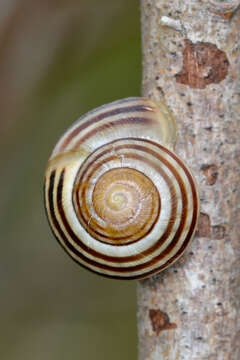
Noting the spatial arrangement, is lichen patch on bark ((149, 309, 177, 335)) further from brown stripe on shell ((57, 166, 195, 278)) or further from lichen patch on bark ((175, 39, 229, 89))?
lichen patch on bark ((175, 39, 229, 89))

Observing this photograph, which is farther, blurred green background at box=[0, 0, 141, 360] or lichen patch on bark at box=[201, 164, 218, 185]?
blurred green background at box=[0, 0, 141, 360]

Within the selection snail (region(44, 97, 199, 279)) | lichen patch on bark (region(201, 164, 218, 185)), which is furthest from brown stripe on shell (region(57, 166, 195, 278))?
lichen patch on bark (region(201, 164, 218, 185))

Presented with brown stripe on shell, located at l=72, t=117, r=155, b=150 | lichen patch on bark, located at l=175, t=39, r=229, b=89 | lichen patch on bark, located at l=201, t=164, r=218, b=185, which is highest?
lichen patch on bark, located at l=175, t=39, r=229, b=89

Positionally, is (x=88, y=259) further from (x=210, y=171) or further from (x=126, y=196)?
(x=210, y=171)

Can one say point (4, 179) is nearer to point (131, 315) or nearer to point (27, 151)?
point (27, 151)

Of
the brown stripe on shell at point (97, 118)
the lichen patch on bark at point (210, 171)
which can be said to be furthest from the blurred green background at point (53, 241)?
the lichen patch on bark at point (210, 171)

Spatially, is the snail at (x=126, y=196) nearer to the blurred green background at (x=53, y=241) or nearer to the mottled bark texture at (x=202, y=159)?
the mottled bark texture at (x=202, y=159)

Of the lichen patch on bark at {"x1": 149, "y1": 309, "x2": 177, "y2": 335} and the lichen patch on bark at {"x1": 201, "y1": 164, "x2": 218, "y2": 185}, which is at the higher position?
the lichen patch on bark at {"x1": 201, "y1": 164, "x2": 218, "y2": 185}
